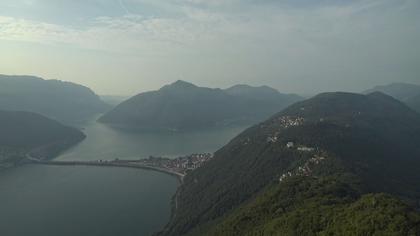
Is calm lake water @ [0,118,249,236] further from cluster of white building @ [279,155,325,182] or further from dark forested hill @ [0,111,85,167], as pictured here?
cluster of white building @ [279,155,325,182]

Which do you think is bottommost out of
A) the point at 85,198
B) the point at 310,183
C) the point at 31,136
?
the point at 85,198

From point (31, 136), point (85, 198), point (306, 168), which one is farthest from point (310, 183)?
point (31, 136)

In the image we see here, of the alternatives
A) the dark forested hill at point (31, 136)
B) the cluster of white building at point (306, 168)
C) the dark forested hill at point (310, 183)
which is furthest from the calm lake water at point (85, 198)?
the cluster of white building at point (306, 168)

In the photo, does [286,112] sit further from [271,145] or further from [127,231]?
[127,231]

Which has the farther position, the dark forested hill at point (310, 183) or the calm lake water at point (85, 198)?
the calm lake water at point (85, 198)

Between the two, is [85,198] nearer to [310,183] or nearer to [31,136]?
[310,183]

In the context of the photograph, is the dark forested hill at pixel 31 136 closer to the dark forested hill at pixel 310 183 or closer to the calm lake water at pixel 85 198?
the calm lake water at pixel 85 198

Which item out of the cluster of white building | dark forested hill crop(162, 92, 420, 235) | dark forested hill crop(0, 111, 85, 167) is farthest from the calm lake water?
the cluster of white building
